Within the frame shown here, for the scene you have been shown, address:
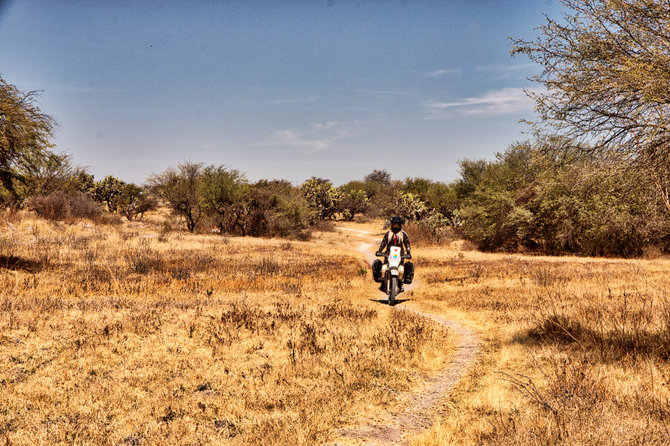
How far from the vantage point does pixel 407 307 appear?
38.4ft

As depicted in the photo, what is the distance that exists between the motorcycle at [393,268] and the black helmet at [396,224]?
0.53 metres

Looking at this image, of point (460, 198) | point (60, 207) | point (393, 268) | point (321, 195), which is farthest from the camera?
point (321, 195)

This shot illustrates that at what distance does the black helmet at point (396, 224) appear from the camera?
11125 millimetres

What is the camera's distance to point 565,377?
5.34 meters

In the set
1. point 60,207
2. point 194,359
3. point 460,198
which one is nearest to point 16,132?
point 194,359

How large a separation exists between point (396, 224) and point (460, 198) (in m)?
35.9

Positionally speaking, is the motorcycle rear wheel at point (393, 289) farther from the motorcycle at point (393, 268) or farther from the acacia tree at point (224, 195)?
the acacia tree at point (224, 195)

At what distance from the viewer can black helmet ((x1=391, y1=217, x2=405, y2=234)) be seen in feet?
36.5

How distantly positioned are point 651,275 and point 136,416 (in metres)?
17.8

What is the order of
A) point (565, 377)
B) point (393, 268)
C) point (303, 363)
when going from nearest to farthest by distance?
point (565, 377), point (303, 363), point (393, 268)

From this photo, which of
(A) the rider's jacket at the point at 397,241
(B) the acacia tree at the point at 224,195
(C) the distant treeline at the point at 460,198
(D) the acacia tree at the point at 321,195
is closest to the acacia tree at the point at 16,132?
(C) the distant treeline at the point at 460,198

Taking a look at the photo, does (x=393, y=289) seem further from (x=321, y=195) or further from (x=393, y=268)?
(x=321, y=195)

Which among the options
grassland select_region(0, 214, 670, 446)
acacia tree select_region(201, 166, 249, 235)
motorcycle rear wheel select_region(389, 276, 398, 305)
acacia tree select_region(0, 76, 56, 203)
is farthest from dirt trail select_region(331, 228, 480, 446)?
acacia tree select_region(201, 166, 249, 235)

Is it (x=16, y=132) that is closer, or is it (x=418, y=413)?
(x=418, y=413)
